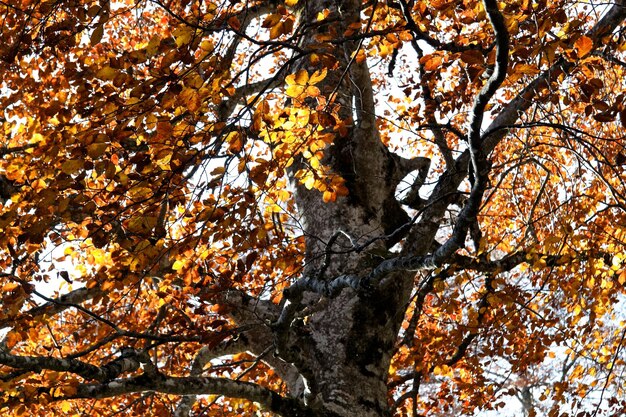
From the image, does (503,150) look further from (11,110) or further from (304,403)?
(304,403)

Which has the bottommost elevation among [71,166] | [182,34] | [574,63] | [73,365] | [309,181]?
[73,365]

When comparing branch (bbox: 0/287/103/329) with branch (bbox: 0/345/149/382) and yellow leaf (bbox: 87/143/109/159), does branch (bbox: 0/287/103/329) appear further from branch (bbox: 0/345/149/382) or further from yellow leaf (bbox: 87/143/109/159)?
yellow leaf (bbox: 87/143/109/159)

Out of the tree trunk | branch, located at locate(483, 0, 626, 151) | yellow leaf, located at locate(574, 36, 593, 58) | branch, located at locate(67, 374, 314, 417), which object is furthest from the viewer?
the tree trunk

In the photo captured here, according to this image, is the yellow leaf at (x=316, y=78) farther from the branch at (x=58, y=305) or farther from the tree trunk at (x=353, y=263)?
the branch at (x=58, y=305)

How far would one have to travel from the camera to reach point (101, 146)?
12.4 ft

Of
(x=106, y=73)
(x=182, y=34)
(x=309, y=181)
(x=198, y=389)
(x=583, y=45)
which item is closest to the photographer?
(x=583, y=45)

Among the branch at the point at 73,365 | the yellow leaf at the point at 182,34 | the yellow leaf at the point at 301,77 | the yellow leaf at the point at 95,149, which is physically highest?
the yellow leaf at the point at 301,77

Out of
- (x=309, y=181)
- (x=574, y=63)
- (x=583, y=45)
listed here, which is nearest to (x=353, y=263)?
(x=309, y=181)

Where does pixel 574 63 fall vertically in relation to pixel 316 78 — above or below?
above

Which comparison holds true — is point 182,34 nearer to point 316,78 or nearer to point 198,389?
point 316,78

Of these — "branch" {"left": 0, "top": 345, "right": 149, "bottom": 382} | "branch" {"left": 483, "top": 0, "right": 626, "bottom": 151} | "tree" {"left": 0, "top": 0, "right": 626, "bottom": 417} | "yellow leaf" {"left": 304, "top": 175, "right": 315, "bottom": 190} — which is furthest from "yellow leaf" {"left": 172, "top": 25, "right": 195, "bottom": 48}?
"branch" {"left": 483, "top": 0, "right": 626, "bottom": 151}

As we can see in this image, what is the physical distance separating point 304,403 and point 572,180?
215 cm

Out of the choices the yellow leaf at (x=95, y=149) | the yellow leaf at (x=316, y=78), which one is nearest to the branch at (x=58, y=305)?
the yellow leaf at (x=95, y=149)

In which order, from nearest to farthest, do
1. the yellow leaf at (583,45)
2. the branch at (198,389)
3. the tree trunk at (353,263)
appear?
1. the yellow leaf at (583,45)
2. the branch at (198,389)
3. the tree trunk at (353,263)
